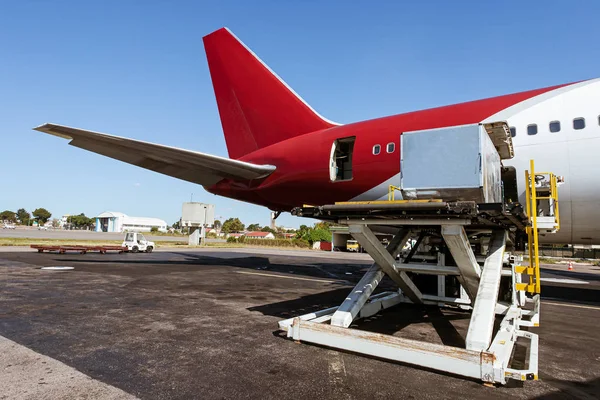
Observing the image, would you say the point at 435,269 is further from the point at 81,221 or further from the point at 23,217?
the point at 23,217

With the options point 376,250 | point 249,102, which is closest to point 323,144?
point 249,102

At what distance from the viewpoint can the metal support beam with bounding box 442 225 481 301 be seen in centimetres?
547

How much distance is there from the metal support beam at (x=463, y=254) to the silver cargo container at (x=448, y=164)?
555 mm

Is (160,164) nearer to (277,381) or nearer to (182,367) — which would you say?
(182,367)

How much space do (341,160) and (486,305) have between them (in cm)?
903

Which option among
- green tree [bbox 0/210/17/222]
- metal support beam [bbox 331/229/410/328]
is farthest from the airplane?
green tree [bbox 0/210/17/222]

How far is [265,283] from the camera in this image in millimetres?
14328

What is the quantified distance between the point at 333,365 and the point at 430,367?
1353 mm

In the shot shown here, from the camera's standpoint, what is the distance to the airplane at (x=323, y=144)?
921 centimetres

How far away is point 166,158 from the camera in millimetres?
14039

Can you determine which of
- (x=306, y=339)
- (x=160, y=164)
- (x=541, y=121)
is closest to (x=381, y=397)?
(x=306, y=339)

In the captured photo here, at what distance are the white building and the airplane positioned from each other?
13400 cm

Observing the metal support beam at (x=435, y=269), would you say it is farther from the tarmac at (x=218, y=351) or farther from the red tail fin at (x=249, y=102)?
the red tail fin at (x=249, y=102)

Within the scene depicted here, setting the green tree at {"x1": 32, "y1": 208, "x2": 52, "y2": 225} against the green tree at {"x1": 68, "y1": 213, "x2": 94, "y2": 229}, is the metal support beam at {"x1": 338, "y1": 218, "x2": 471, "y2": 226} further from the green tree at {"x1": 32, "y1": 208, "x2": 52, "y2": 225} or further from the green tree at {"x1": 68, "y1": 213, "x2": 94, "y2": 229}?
the green tree at {"x1": 32, "y1": 208, "x2": 52, "y2": 225}
